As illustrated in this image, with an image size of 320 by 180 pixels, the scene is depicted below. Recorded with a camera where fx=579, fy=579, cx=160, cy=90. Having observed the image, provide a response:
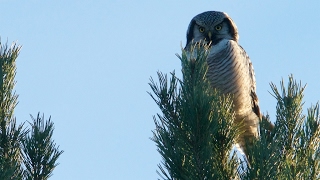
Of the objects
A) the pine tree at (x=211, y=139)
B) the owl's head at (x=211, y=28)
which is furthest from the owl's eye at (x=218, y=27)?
the pine tree at (x=211, y=139)

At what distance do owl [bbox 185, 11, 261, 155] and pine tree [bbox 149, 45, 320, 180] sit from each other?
239cm

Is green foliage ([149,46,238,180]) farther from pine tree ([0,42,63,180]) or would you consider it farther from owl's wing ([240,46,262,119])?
owl's wing ([240,46,262,119])

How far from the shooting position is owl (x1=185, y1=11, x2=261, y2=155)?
206 inches

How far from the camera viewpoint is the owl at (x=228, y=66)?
17.2ft

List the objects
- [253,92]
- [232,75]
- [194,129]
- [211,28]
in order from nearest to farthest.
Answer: [194,129] < [232,75] < [253,92] < [211,28]

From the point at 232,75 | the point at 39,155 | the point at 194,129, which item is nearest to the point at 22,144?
the point at 39,155

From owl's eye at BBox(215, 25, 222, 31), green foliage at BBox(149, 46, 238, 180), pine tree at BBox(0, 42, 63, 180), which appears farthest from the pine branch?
owl's eye at BBox(215, 25, 222, 31)

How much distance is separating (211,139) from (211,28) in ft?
12.8

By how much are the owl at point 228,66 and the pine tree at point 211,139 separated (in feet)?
7.86

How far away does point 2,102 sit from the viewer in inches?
94.7

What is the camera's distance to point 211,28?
600cm

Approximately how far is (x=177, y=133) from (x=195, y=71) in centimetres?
26

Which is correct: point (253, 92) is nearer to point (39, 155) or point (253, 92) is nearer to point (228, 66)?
point (228, 66)

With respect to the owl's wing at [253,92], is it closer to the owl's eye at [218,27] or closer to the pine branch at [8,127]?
the owl's eye at [218,27]
